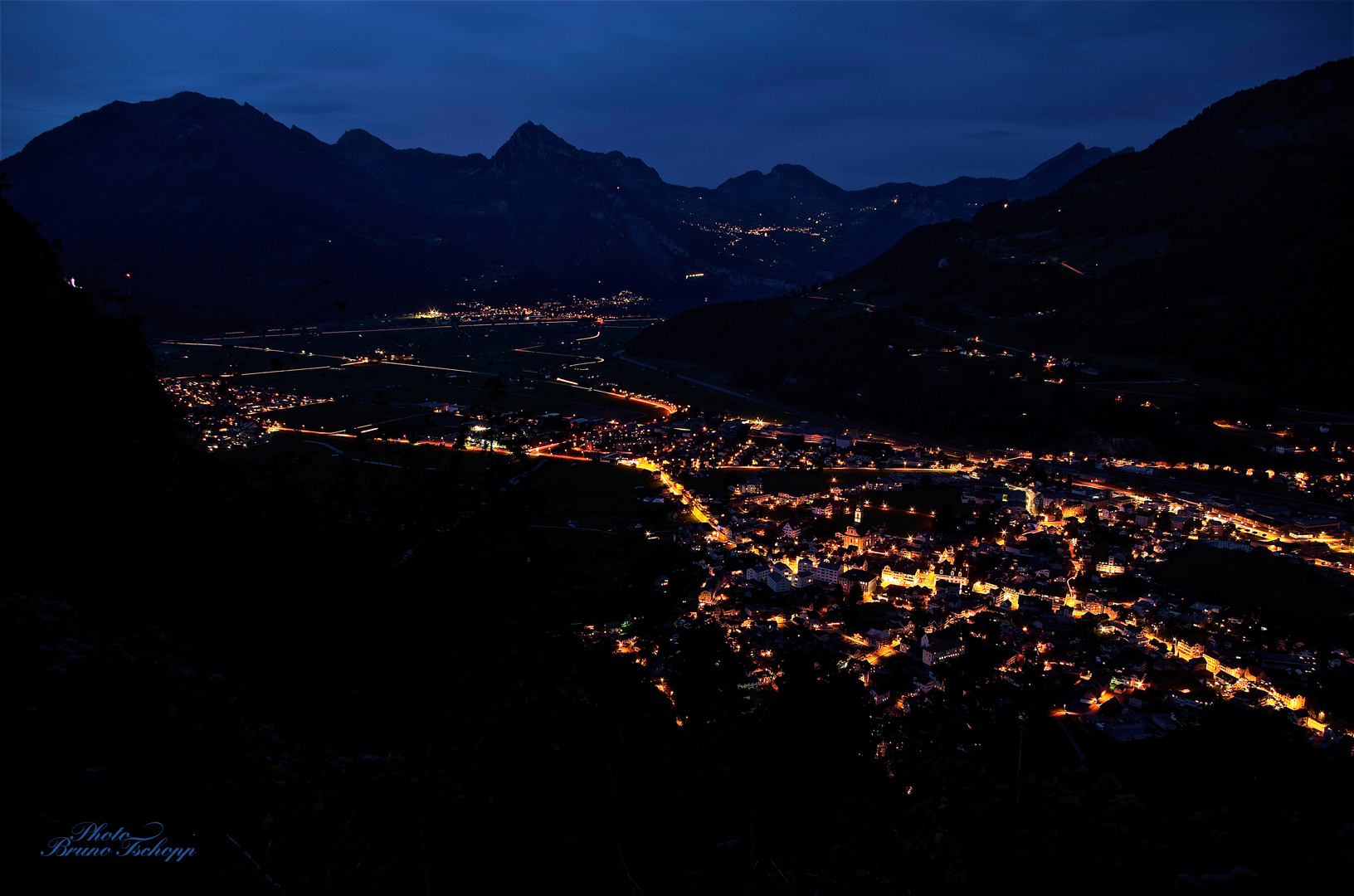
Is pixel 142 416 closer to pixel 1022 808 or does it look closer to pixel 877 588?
pixel 1022 808

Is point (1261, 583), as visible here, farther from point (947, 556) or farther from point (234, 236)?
point (234, 236)

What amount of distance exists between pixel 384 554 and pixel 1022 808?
275 inches

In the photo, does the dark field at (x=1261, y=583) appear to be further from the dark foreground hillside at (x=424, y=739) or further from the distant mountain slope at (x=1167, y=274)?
the distant mountain slope at (x=1167, y=274)

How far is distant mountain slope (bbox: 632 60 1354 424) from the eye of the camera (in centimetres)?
5066

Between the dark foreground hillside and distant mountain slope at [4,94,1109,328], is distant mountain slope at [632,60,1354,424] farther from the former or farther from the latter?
distant mountain slope at [4,94,1109,328]

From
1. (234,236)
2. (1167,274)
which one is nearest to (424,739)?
(1167,274)

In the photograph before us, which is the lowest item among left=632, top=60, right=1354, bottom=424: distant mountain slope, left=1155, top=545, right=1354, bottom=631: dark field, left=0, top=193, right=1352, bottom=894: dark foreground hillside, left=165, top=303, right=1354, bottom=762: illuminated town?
left=1155, top=545, right=1354, bottom=631: dark field

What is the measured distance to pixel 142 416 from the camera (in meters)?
9.08

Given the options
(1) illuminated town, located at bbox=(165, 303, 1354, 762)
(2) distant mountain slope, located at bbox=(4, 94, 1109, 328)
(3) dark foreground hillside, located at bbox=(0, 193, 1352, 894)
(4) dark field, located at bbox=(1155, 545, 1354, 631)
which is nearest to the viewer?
(3) dark foreground hillside, located at bbox=(0, 193, 1352, 894)

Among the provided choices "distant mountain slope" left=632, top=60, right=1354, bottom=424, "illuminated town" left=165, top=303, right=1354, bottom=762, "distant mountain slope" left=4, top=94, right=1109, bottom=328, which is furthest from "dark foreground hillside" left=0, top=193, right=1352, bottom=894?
"distant mountain slope" left=4, top=94, right=1109, bottom=328

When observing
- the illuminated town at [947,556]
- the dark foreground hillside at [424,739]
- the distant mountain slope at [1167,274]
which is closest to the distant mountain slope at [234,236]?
the distant mountain slope at [1167,274]

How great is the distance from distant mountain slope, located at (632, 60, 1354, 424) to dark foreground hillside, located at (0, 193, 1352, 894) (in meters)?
45.6

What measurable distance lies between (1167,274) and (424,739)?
76.2 m

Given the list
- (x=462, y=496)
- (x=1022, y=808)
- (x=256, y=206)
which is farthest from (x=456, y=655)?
(x=256, y=206)
